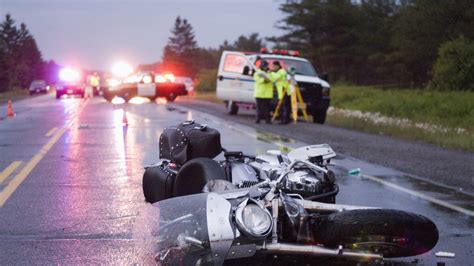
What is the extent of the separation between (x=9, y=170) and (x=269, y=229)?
23.6 ft

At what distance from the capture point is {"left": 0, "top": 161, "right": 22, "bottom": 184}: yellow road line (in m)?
10.1

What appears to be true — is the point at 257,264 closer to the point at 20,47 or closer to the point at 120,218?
the point at 120,218

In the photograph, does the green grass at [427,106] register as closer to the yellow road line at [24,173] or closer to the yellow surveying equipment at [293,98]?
the yellow surveying equipment at [293,98]

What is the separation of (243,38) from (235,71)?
441 feet

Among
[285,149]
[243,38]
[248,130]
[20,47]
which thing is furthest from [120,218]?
[243,38]

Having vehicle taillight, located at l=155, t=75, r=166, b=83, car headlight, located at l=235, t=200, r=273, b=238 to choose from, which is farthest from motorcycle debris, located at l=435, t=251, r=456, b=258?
vehicle taillight, located at l=155, t=75, r=166, b=83

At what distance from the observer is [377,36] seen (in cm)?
7400

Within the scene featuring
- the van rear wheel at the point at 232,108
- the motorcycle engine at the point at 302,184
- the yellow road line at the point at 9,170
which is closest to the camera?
the motorcycle engine at the point at 302,184

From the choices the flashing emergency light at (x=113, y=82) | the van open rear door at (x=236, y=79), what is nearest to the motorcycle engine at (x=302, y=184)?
the van open rear door at (x=236, y=79)

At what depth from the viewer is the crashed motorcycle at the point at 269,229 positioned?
450 centimetres

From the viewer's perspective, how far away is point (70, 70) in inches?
2167

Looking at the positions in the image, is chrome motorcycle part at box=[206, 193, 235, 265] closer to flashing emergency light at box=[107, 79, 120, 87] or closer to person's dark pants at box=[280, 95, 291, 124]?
person's dark pants at box=[280, 95, 291, 124]

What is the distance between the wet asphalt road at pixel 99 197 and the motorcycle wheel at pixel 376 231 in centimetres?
54

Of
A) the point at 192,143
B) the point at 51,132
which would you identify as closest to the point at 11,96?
the point at 51,132
